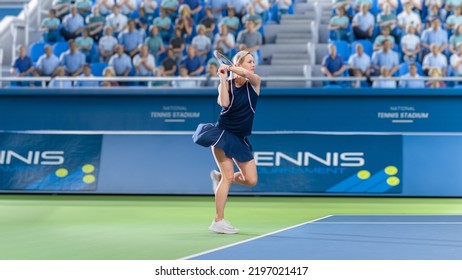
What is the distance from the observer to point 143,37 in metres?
22.5

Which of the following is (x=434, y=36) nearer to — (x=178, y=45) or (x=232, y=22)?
(x=232, y=22)

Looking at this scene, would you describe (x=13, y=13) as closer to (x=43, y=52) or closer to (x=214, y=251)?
(x=43, y=52)

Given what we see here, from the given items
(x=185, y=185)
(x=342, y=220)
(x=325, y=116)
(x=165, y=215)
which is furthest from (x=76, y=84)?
(x=342, y=220)

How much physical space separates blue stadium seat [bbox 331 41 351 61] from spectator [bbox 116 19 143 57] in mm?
4563

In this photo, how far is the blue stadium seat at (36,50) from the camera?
22859mm

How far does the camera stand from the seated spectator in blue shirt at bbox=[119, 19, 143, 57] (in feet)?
72.3

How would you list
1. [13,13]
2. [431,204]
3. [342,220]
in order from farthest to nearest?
1. [13,13]
2. [431,204]
3. [342,220]

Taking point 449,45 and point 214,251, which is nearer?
point 214,251

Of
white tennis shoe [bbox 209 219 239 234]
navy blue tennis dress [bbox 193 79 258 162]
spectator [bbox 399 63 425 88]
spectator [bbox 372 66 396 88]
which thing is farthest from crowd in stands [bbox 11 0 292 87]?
white tennis shoe [bbox 209 219 239 234]

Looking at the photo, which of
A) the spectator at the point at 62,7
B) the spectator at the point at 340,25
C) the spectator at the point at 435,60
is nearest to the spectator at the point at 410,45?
the spectator at the point at 435,60

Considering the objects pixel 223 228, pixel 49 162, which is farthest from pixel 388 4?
pixel 223 228

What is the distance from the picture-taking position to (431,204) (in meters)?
16.3

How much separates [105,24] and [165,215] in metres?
10.3

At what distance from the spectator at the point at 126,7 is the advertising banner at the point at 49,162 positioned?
20.6 ft
